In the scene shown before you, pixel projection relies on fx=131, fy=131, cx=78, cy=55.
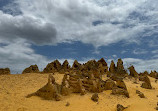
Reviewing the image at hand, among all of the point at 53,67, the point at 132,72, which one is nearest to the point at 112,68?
the point at 132,72

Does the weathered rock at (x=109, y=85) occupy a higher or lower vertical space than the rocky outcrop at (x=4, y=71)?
lower

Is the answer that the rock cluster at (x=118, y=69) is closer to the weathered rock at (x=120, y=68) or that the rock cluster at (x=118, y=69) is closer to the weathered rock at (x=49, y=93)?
the weathered rock at (x=120, y=68)

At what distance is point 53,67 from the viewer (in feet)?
111

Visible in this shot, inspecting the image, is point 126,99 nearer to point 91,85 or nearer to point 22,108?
point 91,85

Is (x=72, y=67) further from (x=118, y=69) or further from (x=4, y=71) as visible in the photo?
(x=4, y=71)

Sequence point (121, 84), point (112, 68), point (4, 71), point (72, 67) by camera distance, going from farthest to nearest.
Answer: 1. point (112, 68)
2. point (72, 67)
3. point (4, 71)
4. point (121, 84)

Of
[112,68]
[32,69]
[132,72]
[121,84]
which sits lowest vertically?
[121,84]

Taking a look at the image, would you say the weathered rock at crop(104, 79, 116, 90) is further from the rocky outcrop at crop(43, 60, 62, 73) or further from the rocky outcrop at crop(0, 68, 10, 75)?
the rocky outcrop at crop(0, 68, 10, 75)

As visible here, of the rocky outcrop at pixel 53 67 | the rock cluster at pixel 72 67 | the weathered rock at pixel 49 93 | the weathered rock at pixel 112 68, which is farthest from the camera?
the weathered rock at pixel 112 68

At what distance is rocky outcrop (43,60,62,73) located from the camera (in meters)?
33.2

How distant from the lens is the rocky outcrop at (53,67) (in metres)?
33.2

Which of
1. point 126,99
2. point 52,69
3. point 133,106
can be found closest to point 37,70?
point 52,69

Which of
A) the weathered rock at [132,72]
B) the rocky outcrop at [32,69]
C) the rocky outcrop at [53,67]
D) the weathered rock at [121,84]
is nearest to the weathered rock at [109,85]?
the weathered rock at [121,84]

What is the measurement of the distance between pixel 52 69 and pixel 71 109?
20598mm
